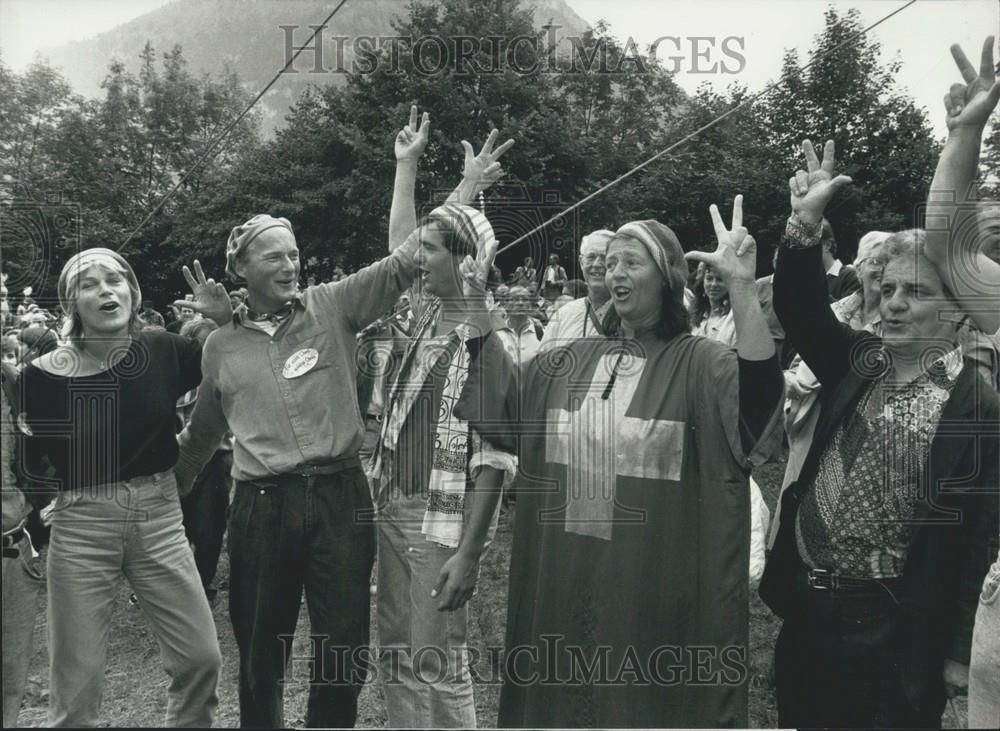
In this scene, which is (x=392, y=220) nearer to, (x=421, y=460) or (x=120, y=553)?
(x=421, y=460)

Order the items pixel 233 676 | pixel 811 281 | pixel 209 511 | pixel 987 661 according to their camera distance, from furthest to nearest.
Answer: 1. pixel 209 511
2. pixel 233 676
3. pixel 811 281
4. pixel 987 661

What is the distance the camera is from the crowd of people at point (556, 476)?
7.02 ft

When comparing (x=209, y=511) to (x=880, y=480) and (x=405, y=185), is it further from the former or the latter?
(x=880, y=480)

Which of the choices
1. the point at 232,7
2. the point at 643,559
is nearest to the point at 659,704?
the point at 643,559

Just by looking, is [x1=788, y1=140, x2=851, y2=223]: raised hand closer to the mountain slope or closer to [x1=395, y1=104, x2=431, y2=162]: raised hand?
[x1=395, y1=104, x2=431, y2=162]: raised hand

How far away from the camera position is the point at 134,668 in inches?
159

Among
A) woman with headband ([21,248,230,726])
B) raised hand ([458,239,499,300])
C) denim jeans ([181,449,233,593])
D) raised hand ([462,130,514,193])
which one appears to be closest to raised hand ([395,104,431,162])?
raised hand ([462,130,514,193])

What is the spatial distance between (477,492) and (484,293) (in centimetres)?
58

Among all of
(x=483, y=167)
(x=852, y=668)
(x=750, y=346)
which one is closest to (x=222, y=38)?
(x=483, y=167)

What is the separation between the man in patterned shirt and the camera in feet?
6.99

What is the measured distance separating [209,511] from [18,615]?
1.75 m

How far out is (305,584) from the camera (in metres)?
2.81

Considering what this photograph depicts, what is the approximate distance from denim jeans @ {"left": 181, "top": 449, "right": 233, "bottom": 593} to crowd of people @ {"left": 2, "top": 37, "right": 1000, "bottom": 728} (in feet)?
5.01

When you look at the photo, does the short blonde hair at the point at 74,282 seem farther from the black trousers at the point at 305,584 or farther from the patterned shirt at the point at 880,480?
the patterned shirt at the point at 880,480
